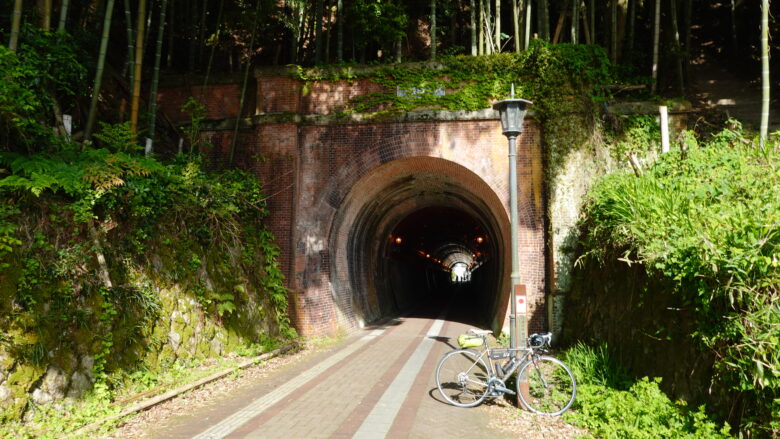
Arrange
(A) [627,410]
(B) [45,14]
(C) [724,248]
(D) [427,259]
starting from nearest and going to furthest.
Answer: (C) [724,248] → (A) [627,410] → (B) [45,14] → (D) [427,259]

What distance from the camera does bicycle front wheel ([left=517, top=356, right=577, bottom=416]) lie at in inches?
221

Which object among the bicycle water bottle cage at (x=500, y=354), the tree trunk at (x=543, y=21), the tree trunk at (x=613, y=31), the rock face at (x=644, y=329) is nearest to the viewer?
the rock face at (x=644, y=329)

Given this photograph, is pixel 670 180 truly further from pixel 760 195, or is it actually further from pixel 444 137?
pixel 444 137

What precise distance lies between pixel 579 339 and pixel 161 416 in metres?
6.94

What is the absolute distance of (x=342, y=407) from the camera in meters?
5.85

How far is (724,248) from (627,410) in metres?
1.98

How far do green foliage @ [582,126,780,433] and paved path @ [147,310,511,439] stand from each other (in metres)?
2.39

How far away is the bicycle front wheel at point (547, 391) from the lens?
560 cm

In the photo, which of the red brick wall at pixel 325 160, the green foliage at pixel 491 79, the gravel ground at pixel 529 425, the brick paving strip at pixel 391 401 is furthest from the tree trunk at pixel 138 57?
the gravel ground at pixel 529 425

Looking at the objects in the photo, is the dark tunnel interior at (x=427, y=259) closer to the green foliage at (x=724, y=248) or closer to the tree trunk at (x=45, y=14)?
the green foliage at (x=724, y=248)

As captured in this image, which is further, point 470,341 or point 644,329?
point 470,341

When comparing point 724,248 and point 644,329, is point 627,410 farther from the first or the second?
point 724,248

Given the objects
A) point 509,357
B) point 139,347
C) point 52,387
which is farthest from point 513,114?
point 52,387

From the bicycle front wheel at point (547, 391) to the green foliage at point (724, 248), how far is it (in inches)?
68.1
